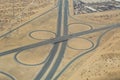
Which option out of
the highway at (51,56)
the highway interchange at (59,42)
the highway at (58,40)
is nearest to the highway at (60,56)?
the highway interchange at (59,42)

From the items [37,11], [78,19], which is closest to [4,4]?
[37,11]

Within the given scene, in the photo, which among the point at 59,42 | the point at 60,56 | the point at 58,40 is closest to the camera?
the point at 60,56

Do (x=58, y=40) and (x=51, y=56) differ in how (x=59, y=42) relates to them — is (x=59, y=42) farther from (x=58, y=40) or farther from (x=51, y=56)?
(x=51, y=56)

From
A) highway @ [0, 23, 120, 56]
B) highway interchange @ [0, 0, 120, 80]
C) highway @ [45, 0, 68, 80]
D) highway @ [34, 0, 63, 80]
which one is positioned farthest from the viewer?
highway @ [0, 23, 120, 56]

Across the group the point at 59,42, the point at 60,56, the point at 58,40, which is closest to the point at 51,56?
the point at 60,56

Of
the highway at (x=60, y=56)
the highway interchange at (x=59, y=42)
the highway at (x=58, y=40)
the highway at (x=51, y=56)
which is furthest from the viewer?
the highway at (x=58, y=40)

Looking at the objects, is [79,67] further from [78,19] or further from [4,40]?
[78,19]

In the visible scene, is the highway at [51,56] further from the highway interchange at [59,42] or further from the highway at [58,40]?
the highway at [58,40]

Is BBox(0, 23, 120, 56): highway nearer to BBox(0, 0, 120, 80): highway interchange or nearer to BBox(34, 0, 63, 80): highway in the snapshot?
BBox(0, 0, 120, 80): highway interchange

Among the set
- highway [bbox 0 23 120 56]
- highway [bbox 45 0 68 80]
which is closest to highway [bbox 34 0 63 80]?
highway [bbox 45 0 68 80]

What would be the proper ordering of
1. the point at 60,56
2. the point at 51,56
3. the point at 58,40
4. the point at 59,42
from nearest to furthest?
the point at 51,56 < the point at 60,56 < the point at 59,42 < the point at 58,40

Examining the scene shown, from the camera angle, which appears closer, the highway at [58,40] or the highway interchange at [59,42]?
the highway interchange at [59,42]
